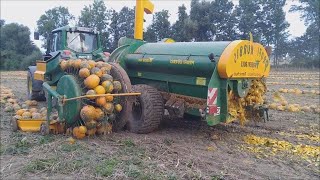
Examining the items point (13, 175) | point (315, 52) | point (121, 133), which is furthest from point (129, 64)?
point (315, 52)

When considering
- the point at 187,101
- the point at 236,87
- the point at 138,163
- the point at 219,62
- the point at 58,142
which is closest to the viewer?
the point at 138,163

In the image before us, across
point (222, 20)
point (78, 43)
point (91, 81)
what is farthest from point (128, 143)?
point (222, 20)

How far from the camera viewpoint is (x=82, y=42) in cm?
992

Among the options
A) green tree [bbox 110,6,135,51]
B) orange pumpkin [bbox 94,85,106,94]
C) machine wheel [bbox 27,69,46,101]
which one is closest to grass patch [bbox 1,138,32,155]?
orange pumpkin [bbox 94,85,106,94]

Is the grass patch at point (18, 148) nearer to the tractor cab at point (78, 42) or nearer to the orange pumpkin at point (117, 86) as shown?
the orange pumpkin at point (117, 86)

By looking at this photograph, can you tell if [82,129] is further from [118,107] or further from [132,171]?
[132,171]

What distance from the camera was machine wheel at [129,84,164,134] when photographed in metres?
7.11

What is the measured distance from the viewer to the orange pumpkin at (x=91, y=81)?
6.33 metres

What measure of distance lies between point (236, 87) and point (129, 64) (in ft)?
9.44

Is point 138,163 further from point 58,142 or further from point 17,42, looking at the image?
point 17,42

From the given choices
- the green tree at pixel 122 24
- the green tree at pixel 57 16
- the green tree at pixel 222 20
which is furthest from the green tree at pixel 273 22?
the green tree at pixel 57 16

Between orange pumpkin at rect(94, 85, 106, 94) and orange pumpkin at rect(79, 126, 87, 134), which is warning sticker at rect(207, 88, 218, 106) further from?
orange pumpkin at rect(79, 126, 87, 134)

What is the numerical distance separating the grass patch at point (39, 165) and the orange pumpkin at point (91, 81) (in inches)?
72.6

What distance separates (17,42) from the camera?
41344mm
